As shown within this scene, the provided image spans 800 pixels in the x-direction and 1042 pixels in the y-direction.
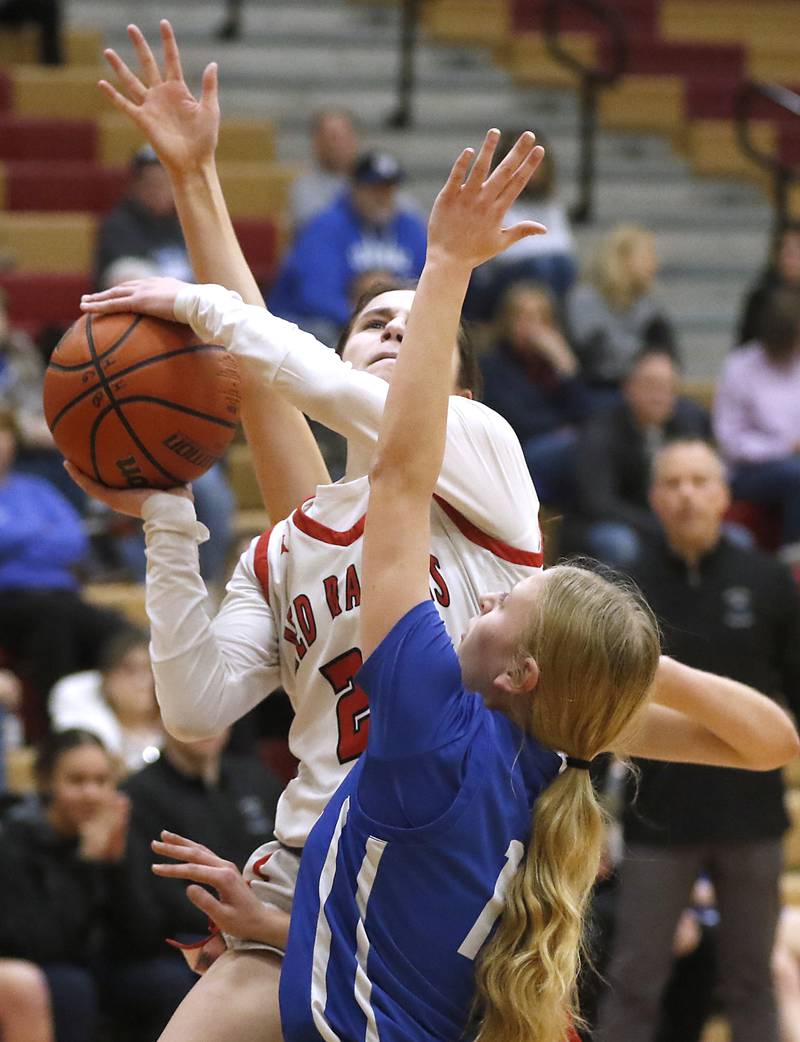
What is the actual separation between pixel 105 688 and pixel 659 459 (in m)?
1.92

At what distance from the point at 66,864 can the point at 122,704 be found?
788mm

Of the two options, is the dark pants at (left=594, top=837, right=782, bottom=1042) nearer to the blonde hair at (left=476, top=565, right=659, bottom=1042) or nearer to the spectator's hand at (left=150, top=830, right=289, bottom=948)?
the spectator's hand at (left=150, top=830, right=289, bottom=948)

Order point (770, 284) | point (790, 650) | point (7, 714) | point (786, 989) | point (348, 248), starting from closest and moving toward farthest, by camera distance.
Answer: point (786, 989) → point (790, 650) → point (7, 714) → point (348, 248) → point (770, 284)

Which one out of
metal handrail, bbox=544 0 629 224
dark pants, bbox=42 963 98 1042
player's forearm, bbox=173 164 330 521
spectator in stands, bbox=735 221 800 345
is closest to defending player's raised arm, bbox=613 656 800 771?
player's forearm, bbox=173 164 330 521

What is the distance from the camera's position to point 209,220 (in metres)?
3.13

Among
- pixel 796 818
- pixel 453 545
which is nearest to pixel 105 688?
pixel 796 818

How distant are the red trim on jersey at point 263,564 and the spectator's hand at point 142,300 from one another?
0.40 metres

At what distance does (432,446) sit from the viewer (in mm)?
2449

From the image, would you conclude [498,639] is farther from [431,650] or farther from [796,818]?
[796,818]

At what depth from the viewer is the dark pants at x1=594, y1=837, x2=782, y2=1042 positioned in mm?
5191

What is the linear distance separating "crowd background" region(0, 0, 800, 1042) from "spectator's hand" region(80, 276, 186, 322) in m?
0.78

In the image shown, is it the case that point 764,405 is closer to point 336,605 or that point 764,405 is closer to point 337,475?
point 337,475

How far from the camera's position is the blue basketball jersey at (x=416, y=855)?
7.94 ft

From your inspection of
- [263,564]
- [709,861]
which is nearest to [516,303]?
[709,861]
